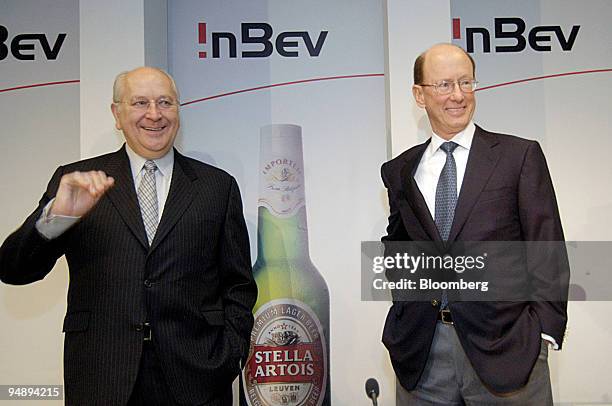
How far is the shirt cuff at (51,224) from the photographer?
5.05 feet

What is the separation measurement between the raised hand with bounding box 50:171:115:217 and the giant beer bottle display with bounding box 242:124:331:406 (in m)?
0.81

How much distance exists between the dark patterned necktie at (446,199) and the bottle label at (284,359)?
671mm

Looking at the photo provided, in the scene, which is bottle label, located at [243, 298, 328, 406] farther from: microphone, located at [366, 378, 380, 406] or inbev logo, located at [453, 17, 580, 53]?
inbev logo, located at [453, 17, 580, 53]

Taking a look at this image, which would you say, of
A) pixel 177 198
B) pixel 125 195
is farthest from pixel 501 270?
pixel 125 195

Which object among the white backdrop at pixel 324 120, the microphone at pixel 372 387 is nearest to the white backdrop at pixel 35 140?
the white backdrop at pixel 324 120

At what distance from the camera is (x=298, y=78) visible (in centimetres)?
238

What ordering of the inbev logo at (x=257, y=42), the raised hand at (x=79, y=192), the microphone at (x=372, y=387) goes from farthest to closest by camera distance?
1. the inbev logo at (x=257, y=42)
2. the microphone at (x=372, y=387)
3. the raised hand at (x=79, y=192)

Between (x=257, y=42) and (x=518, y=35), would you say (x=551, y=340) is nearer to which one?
(x=518, y=35)

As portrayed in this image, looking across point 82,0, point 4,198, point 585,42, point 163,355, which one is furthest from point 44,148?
point 585,42

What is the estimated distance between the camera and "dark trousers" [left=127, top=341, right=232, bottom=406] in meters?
1.58

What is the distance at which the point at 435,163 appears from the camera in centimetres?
174

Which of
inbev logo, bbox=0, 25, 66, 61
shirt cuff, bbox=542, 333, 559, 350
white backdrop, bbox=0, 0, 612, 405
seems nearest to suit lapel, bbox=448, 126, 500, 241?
shirt cuff, bbox=542, 333, 559, 350

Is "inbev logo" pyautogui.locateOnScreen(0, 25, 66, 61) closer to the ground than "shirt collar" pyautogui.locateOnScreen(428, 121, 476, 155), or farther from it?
farther from it

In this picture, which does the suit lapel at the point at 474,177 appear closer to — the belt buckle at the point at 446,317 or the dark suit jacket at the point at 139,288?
the belt buckle at the point at 446,317
